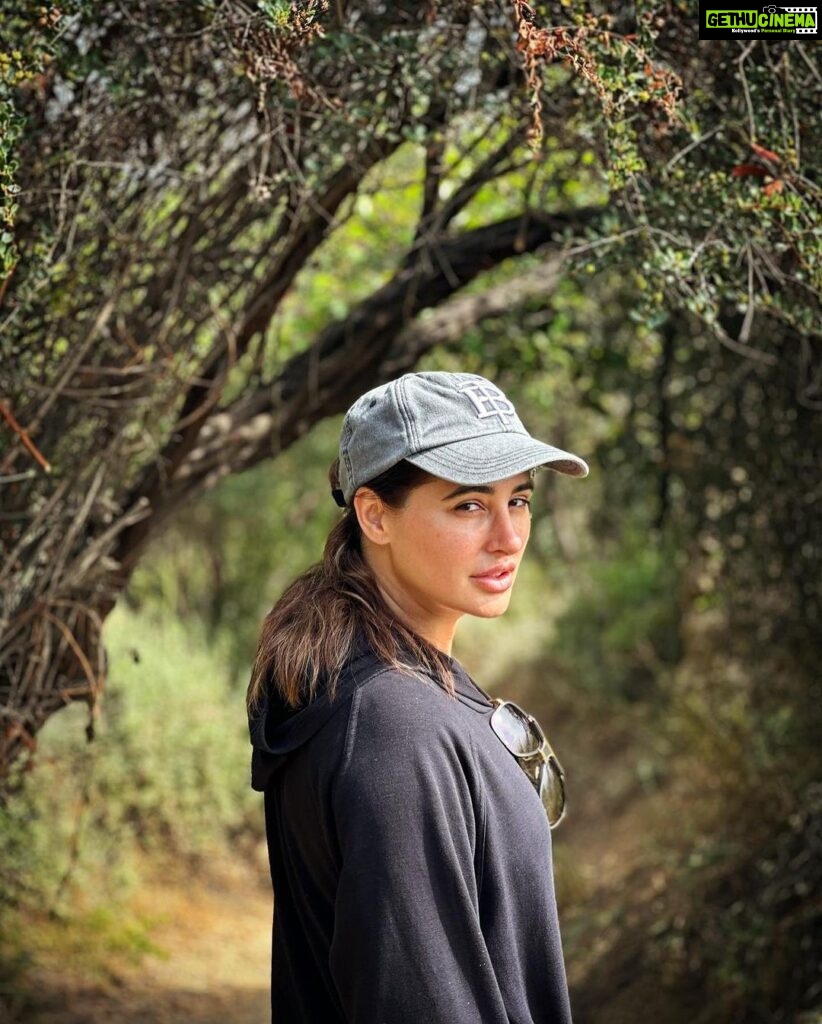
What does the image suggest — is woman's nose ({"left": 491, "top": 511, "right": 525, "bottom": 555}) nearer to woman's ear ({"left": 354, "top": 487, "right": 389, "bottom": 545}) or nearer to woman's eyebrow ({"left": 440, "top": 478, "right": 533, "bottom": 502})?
woman's eyebrow ({"left": 440, "top": 478, "right": 533, "bottom": 502})

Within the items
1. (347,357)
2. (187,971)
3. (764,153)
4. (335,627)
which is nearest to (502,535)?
(335,627)

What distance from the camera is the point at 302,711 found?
1739 millimetres

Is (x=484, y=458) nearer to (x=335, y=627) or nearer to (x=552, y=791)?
(x=335, y=627)

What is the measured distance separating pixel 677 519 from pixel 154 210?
10.1 feet

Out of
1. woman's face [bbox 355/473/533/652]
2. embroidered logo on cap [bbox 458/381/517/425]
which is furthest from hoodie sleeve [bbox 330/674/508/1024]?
embroidered logo on cap [bbox 458/381/517/425]

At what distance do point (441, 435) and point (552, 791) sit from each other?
0.65 meters

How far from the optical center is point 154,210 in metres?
3.09

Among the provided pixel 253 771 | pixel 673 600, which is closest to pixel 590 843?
pixel 673 600

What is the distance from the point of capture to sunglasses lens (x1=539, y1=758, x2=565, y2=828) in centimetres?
197

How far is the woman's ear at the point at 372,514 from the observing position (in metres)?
1.83

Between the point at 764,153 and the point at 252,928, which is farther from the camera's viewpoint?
the point at 252,928

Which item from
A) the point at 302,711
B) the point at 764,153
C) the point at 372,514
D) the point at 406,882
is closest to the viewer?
the point at 406,882

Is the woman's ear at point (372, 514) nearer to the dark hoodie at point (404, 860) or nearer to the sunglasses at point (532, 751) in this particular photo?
the dark hoodie at point (404, 860)

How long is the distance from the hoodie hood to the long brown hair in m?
0.01
